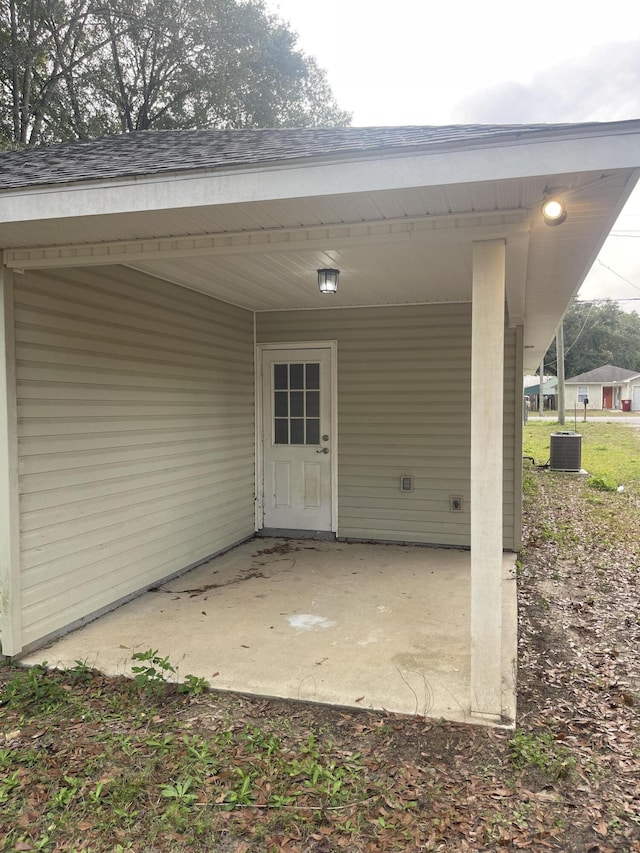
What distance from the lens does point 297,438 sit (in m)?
6.05

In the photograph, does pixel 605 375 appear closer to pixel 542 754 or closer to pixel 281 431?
pixel 281 431

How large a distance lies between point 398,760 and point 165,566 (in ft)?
9.05

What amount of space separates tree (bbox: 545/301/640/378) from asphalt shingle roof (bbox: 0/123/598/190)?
1761 inches

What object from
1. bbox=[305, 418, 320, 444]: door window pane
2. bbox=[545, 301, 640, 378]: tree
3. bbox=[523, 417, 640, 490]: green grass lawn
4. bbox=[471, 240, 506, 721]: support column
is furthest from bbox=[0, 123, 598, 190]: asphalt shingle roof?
bbox=[545, 301, 640, 378]: tree

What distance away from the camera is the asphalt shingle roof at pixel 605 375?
44.1 metres

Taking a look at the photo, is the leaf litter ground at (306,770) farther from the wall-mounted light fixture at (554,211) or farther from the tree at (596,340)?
the tree at (596,340)

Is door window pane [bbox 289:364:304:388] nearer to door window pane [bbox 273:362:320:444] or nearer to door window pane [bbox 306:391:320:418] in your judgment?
door window pane [bbox 273:362:320:444]

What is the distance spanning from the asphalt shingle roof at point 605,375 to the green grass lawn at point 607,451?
2307cm

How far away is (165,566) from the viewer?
14.9ft

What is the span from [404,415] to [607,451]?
1119cm

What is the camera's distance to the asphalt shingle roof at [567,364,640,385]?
4406cm

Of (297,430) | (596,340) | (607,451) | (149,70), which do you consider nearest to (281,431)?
(297,430)

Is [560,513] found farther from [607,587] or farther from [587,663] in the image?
[587,663]

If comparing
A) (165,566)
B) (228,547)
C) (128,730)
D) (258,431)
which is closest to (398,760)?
(128,730)
